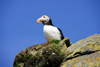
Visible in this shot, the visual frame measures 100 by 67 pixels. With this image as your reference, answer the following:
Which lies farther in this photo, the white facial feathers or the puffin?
the white facial feathers

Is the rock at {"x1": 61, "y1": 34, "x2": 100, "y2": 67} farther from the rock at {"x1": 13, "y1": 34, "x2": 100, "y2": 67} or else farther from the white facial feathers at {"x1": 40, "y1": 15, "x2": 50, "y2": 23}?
the white facial feathers at {"x1": 40, "y1": 15, "x2": 50, "y2": 23}

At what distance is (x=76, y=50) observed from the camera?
791 cm

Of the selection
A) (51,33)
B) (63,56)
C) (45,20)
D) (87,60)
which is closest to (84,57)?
(87,60)

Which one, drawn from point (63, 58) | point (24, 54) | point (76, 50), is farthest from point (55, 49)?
point (24, 54)

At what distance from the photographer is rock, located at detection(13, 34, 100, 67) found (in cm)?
696

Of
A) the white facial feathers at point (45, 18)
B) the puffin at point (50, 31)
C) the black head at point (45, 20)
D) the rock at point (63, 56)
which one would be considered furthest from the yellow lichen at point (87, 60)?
the white facial feathers at point (45, 18)

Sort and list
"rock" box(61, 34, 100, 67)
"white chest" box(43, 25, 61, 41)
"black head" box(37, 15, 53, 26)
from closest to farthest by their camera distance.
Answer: "rock" box(61, 34, 100, 67) → "white chest" box(43, 25, 61, 41) → "black head" box(37, 15, 53, 26)

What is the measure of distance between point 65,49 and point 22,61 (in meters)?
2.73

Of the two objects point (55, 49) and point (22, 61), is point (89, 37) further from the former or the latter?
point (22, 61)

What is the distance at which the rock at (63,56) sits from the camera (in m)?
6.96

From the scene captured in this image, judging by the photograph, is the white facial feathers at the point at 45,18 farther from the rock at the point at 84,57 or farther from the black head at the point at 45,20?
the rock at the point at 84,57

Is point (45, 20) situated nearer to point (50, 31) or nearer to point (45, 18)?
point (45, 18)

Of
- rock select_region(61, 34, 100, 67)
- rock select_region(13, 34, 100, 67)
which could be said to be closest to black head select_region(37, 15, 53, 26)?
rock select_region(13, 34, 100, 67)

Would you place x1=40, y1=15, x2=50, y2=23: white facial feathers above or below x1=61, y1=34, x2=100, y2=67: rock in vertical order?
above
